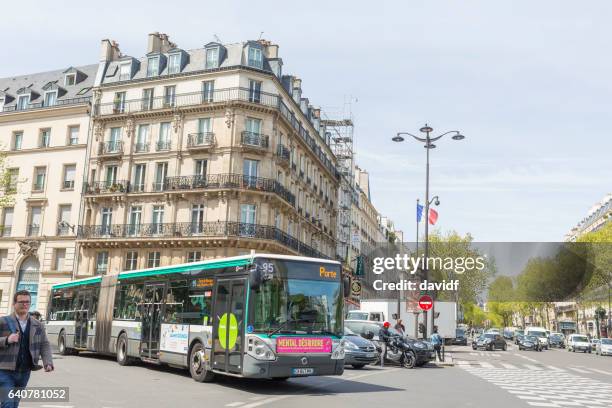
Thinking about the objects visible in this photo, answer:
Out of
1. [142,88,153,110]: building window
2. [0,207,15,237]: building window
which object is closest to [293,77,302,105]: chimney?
[142,88,153,110]: building window

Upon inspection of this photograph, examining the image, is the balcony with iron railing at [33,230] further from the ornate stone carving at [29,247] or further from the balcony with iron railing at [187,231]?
the balcony with iron railing at [187,231]

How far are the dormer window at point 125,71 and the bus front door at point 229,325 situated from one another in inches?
1309

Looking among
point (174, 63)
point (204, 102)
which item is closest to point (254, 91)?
point (204, 102)

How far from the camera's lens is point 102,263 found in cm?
4097

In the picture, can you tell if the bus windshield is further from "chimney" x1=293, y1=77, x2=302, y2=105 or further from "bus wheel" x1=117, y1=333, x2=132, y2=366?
"chimney" x1=293, y1=77, x2=302, y2=105

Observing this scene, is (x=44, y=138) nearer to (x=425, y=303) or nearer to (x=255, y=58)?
(x=255, y=58)

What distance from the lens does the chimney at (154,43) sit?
44156mm

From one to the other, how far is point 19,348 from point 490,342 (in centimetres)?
4247

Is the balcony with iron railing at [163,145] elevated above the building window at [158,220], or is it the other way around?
the balcony with iron railing at [163,145]

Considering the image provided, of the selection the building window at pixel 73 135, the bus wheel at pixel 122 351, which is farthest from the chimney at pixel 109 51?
the bus wheel at pixel 122 351

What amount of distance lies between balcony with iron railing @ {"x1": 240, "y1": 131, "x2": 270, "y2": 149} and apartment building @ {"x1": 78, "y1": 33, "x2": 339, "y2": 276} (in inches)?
2.7

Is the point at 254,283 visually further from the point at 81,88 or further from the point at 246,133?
the point at 81,88

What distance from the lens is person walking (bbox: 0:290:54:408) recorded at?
632 centimetres

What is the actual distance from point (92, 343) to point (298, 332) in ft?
33.4
